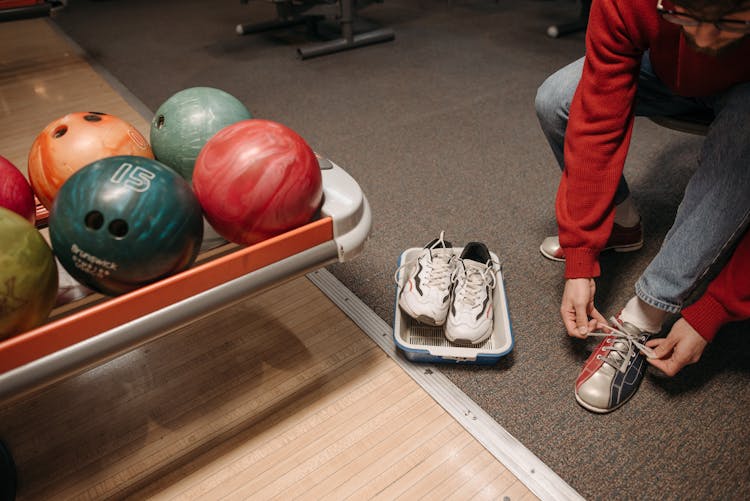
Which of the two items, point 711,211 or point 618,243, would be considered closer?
point 711,211

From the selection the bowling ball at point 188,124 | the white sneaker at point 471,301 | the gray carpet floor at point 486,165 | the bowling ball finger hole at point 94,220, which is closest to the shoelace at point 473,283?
the white sneaker at point 471,301

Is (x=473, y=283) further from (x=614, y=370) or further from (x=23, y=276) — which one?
(x=23, y=276)

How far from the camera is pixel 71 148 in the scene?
0.92 meters

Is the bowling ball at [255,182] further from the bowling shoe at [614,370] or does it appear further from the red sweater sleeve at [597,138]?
the bowling shoe at [614,370]

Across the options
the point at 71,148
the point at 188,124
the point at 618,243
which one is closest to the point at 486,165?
the point at 618,243

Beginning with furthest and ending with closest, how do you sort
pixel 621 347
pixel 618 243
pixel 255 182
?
pixel 618 243, pixel 621 347, pixel 255 182

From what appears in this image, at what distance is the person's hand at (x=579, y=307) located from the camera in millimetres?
1014

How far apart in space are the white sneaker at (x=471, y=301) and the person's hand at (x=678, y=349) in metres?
0.33

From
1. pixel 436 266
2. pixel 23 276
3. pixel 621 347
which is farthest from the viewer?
pixel 436 266

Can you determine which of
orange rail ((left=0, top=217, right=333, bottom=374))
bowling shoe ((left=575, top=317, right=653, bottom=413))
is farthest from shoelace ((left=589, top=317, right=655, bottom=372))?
orange rail ((left=0, top=217, right=333, bottom=374))

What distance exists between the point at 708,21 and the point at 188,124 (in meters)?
0.87

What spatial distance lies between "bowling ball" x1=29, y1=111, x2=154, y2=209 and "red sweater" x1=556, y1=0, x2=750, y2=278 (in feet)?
2.80

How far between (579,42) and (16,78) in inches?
118

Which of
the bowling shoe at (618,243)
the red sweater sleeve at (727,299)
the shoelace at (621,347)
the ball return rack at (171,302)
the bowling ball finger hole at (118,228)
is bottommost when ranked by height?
the bowling shoe at (618,243)
